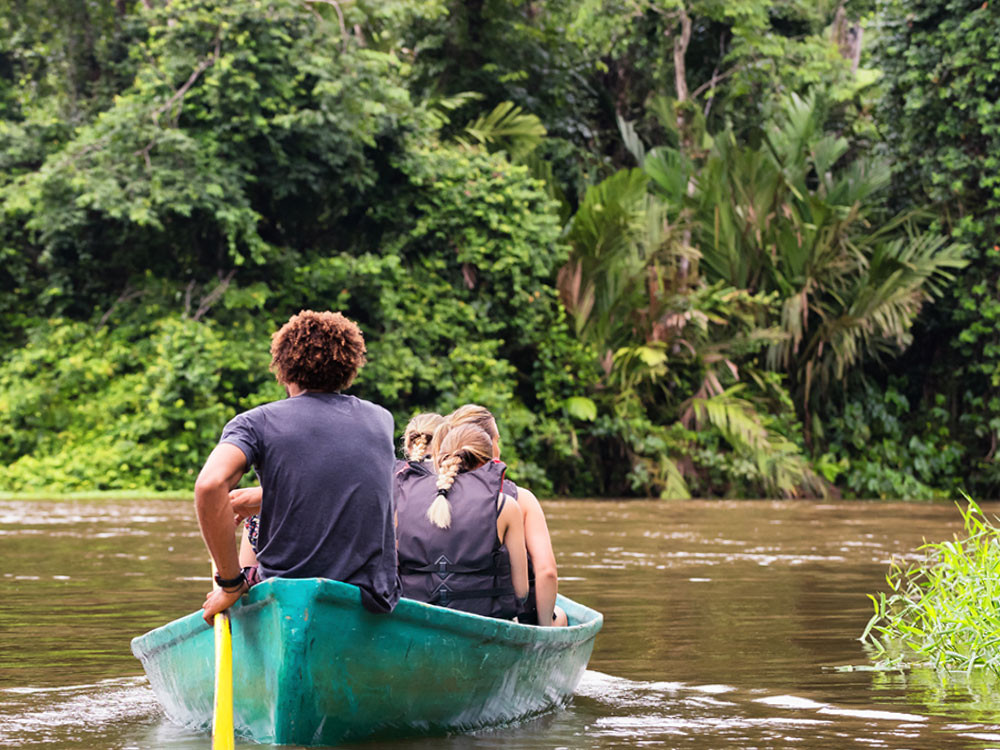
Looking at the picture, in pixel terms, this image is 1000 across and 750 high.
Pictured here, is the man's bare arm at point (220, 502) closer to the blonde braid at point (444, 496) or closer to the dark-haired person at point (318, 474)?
the dark-haired person at point (318, 474)

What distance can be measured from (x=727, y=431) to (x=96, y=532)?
9.55 m

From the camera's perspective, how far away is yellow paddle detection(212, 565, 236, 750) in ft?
12.8

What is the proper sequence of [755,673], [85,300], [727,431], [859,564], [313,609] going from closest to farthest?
[313,609], [755,673], [859,564], [727,431], [85,300]

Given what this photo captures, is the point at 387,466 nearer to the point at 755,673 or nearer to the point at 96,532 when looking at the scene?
the point at 755,673

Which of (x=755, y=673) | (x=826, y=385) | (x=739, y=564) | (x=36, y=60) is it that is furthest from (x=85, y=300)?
(x=755, y=673)

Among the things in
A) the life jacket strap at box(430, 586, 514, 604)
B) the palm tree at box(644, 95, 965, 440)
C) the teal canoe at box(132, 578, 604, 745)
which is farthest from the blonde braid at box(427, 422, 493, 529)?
the palm tree at box(644, 95, 965, 440)

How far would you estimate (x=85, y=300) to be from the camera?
20469 millimetres

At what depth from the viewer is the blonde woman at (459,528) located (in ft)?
16.8

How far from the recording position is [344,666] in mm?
4188

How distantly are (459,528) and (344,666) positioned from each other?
1040mm

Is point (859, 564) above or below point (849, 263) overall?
below

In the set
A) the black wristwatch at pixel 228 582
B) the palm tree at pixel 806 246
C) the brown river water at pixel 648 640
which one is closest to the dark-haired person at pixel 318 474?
the black wristwatch at pixel 228 582

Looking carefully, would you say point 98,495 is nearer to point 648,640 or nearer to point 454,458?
point 648,640

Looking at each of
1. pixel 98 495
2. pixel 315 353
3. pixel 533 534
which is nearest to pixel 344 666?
pixel 315 353
